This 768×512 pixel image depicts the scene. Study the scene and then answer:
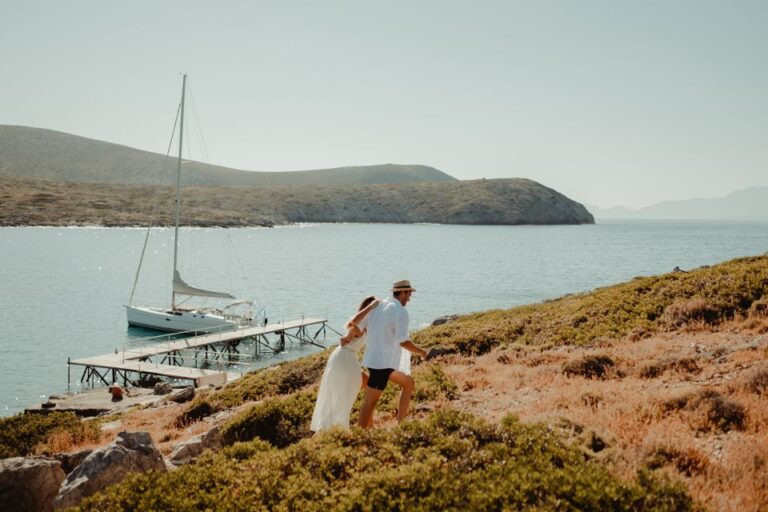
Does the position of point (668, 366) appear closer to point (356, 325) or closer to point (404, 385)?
point (404, 385)

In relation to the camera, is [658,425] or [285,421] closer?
[658,425]

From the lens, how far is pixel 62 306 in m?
58.6

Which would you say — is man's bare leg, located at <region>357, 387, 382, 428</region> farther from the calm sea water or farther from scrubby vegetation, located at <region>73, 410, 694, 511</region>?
the calm sea water

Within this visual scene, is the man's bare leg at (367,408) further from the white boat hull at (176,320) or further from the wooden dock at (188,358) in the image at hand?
the white boat hull at (176,320)

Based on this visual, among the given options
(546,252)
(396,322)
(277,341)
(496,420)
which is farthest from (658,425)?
(546,252)

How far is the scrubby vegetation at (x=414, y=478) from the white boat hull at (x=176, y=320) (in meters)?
41.6

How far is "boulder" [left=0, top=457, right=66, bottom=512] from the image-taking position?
8211 mm

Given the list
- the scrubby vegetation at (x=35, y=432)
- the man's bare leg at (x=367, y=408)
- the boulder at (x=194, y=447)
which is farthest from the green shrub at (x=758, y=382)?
the scrubby vegetation at (x=35, y=432)

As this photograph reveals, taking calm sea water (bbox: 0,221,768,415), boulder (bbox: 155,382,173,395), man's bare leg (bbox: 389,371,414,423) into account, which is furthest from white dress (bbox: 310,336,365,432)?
calm sea water (bbox: 0,221,768,415)

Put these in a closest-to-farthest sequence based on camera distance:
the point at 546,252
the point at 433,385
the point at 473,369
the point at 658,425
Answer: the point at 658,425 → the point at 433,385 → the point at 473,369 → the point at 546,252

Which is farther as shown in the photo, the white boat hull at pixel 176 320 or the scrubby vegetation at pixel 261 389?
the white boat hull at pixel 176 320

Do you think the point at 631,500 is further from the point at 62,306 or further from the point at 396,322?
the point at 62,306

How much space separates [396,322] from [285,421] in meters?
3.81

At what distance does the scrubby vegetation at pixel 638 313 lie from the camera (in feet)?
57.0
